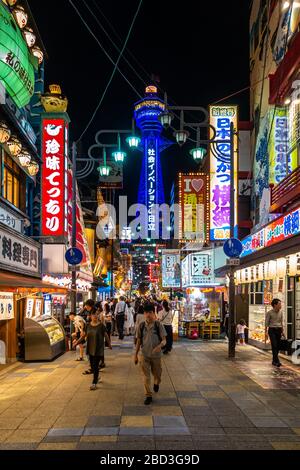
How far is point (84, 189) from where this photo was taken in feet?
184

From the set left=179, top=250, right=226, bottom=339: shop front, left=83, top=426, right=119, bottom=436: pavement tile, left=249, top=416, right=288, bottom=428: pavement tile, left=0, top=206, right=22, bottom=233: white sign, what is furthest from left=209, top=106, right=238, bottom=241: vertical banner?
left=83, top=426, right=119, bottom=436: pavement tile

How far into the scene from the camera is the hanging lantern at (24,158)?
17578mm

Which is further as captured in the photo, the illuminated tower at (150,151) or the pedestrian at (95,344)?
the illuminated tower at (150,151)

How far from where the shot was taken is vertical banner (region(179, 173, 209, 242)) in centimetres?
2720

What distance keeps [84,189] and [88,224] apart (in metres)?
12.5

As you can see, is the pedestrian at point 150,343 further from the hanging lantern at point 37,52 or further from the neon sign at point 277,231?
the hanging lantern at point 37,52

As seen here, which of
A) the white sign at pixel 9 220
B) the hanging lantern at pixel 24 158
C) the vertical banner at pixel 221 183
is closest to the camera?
the white sign at pixel 9 220

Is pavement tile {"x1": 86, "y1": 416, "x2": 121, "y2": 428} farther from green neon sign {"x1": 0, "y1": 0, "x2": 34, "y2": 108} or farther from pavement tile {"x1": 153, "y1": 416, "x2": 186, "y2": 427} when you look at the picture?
green neon sign {"x1": 0, "y1": 0, "x2": 34, "y2": 108}

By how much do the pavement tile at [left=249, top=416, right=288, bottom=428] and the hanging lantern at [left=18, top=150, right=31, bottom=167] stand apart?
1238cm

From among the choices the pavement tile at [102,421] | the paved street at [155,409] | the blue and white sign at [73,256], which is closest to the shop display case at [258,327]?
the paved street at [155,409]

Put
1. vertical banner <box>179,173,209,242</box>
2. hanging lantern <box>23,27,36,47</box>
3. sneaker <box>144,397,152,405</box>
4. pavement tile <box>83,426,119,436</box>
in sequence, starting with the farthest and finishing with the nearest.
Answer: vertical banner <box>179,173,209,242</box>, hanging lantern <box>23,27,36,47</box>, sneaker <box>144,397,152,405</box>, pavement tile <box>83,426,119,436</box>

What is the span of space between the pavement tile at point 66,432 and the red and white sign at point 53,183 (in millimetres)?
14599

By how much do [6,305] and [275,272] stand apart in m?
8.39
